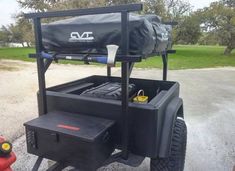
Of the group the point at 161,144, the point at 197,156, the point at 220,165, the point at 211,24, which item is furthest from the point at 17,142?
the point at 211,24

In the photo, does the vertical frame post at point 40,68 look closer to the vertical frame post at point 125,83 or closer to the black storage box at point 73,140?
the black storage box at point 73,140

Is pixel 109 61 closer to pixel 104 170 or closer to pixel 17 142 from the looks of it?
pixel 104 170

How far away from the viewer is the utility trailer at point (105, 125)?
1356mm

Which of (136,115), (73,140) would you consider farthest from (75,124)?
(136,115)

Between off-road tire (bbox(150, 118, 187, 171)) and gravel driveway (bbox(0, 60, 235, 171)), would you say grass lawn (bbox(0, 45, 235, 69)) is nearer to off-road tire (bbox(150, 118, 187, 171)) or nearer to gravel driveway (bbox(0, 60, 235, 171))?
gravel driveway (bbox(0, 60, 235, 171))

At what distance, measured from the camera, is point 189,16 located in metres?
17.7

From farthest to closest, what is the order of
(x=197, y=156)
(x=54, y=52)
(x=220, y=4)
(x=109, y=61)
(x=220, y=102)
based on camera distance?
1. (x=220, y=4)
2. (x=220, y=102)
3. (x=197, y=156)
4. (x=54, y=52)
5. (x=109, y=61)

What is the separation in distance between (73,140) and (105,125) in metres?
0.23

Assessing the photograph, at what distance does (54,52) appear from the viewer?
5.40ft

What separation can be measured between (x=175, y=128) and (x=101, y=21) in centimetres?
95

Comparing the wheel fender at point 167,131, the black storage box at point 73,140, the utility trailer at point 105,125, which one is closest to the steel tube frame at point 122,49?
the utility trailer at point 105,125

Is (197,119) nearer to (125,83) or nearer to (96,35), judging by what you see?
(125,83)

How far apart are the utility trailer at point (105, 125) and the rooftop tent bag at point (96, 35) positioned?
4 centimetres

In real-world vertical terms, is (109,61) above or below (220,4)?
below
